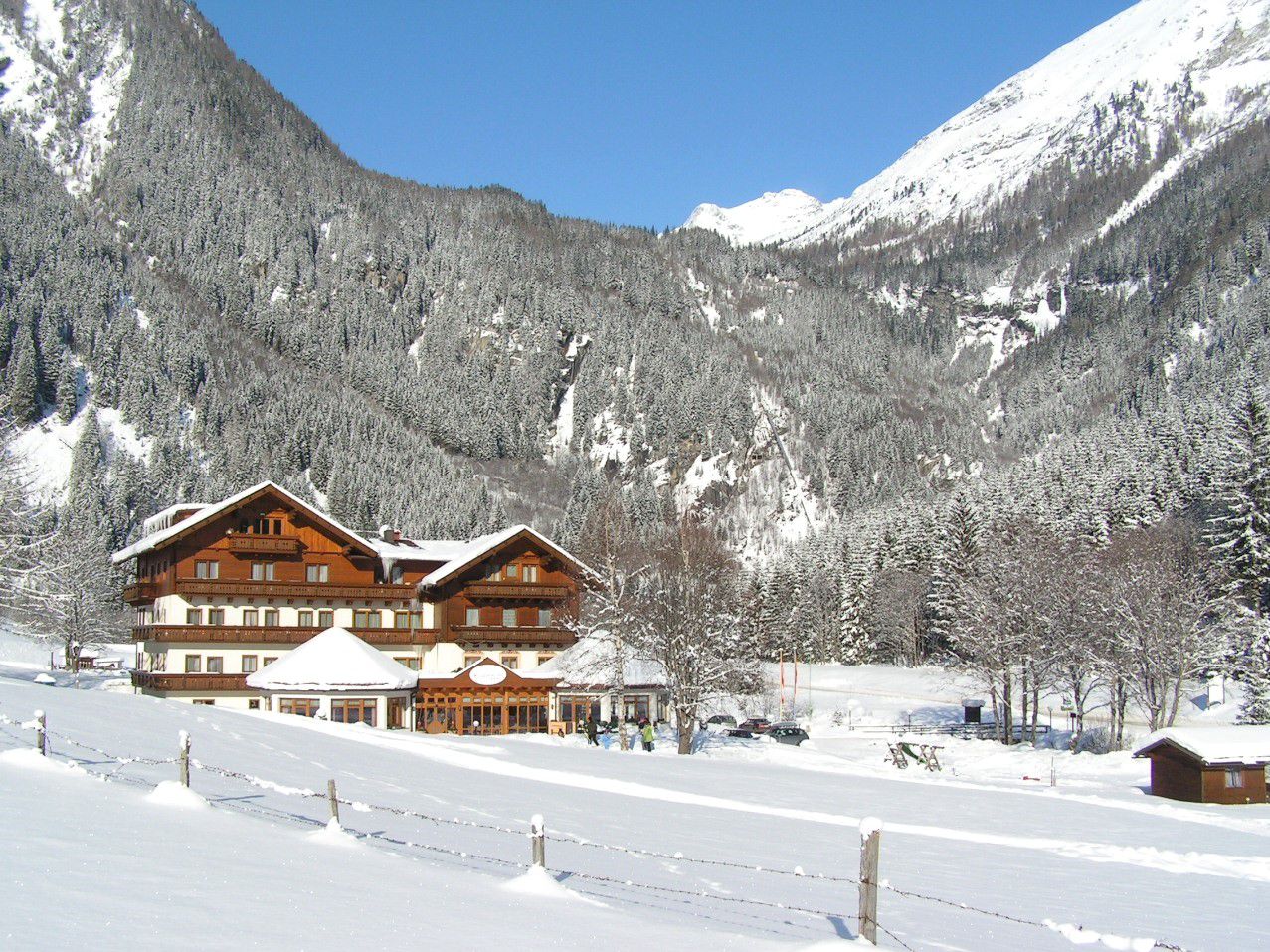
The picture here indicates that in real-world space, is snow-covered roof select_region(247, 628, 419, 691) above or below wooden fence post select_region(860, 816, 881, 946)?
below

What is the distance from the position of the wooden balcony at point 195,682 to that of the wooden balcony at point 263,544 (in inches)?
277

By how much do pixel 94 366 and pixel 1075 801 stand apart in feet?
601

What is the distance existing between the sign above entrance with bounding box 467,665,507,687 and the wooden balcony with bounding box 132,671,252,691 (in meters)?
11.2

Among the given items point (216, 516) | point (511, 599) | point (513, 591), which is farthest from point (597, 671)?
point (216, 516)

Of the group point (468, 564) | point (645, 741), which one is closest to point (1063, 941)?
point (645, 741)

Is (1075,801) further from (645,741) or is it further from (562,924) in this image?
(562,924)

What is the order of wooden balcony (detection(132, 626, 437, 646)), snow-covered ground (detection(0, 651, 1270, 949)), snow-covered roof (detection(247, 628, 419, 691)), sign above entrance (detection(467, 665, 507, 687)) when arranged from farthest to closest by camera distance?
wooden balcony (detection(132, 626, 437, 646))
sign above entrance (detection(467, 665, 507, 687))
snow-covered roof (detection(247, 628, 419, 691))
snow-covered ground (detection(0, 651, 1270, 949))

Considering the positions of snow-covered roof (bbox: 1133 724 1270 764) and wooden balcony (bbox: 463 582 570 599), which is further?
wooden balcony (bbox: 463 582 570 599)

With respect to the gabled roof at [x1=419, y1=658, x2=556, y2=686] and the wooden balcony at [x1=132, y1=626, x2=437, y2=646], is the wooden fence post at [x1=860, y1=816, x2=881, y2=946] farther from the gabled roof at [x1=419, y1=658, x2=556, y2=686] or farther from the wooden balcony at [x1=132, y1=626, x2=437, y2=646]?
the wooden balcony at [x1=132, y1=626, x2=437, y2=646]

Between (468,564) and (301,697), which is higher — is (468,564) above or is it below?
above

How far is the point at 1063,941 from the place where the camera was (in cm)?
1369

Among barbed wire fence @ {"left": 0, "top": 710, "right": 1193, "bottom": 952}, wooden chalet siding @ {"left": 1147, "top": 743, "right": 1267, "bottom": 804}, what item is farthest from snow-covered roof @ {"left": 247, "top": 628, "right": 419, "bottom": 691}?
wooden chalet siding @ {"left": 1147, "top": 743, "right": 1267, "bottom": 804}

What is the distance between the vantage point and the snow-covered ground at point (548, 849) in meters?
10.1

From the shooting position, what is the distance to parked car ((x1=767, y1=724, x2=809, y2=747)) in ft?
181
